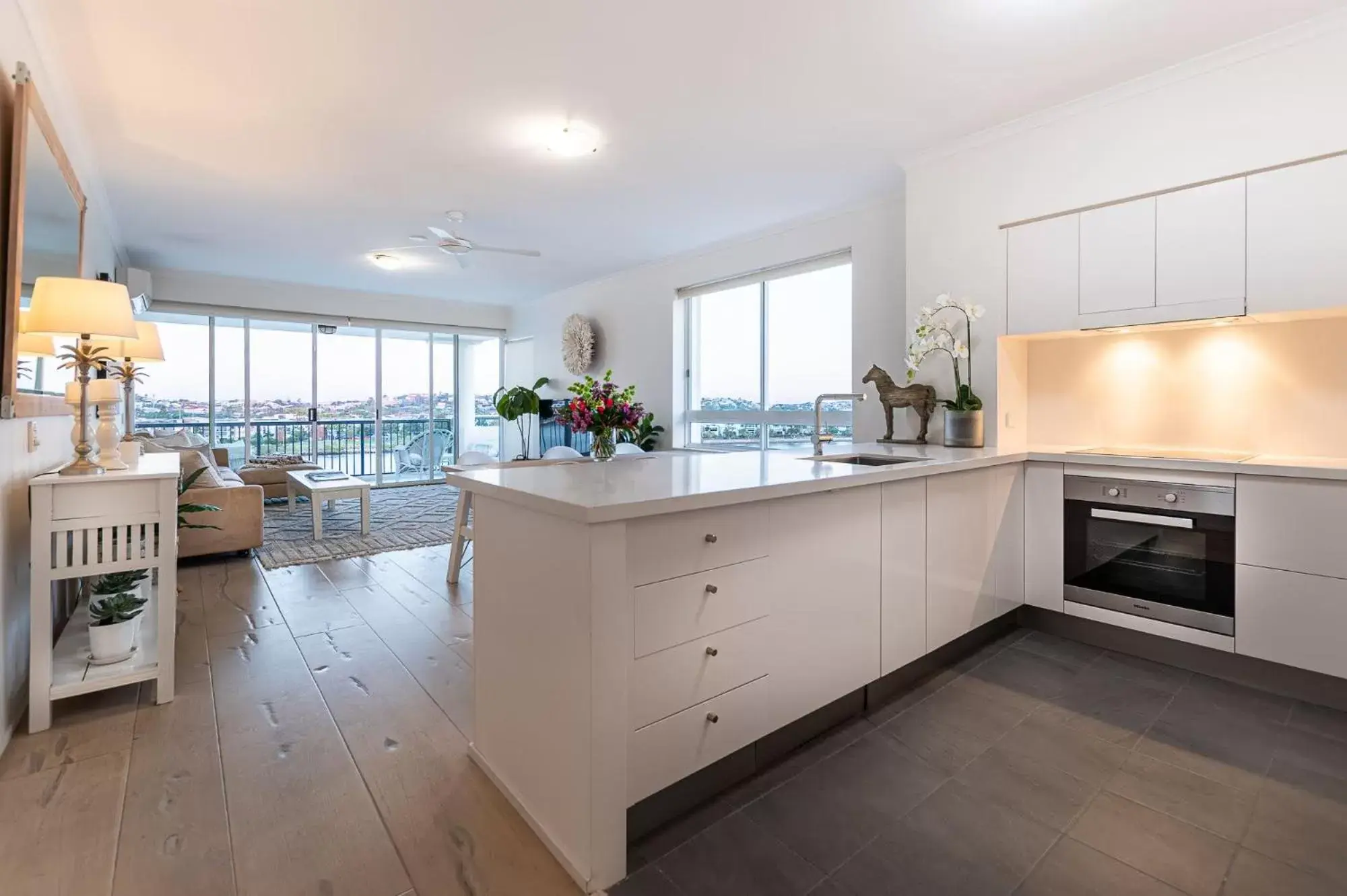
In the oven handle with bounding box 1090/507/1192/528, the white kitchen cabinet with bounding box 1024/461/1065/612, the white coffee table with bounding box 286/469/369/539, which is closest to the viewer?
the oven handle with bounding box 1090/507/1192/528

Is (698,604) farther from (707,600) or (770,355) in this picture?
(770,355)

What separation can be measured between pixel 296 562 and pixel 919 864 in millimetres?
4125

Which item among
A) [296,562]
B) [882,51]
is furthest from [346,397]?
[882,51]

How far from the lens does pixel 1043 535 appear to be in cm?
284

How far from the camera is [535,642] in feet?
4.99

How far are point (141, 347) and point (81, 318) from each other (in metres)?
1.42

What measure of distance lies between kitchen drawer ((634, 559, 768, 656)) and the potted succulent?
6.73ft

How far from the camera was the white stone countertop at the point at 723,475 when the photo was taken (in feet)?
4.62

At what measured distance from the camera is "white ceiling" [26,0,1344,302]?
88.2 inches

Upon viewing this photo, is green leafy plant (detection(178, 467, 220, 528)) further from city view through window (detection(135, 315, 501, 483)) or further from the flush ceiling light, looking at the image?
city view through window (detection(135, 315, 501, 483))

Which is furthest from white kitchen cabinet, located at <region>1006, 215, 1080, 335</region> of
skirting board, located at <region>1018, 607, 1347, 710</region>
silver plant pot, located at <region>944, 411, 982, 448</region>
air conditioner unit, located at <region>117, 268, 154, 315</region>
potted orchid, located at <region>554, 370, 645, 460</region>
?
air conditioner unit, located at <region>117, 268, 154, 315</region>

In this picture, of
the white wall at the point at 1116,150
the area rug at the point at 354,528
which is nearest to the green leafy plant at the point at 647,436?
the area rug at the point at 354,528

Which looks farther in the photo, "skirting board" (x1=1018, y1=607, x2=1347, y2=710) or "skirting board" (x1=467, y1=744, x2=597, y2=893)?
"skirting board" (x1=1018, y1=607, x2=1347, y2=710)

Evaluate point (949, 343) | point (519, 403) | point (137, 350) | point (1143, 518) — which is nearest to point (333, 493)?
point (137, 350)
